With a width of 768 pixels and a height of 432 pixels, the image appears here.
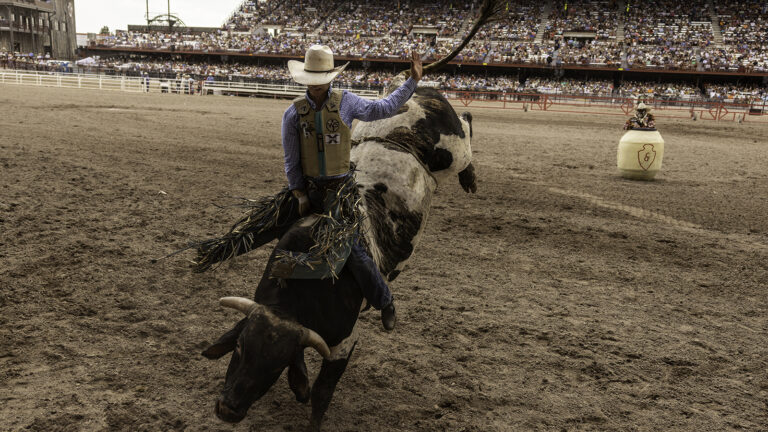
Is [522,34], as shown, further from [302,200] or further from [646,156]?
[302,200]

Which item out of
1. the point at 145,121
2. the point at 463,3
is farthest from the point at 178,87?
the point at 463,3

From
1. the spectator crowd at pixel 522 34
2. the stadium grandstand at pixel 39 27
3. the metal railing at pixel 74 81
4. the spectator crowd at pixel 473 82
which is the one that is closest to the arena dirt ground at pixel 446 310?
the metal railing at pixel 74 81

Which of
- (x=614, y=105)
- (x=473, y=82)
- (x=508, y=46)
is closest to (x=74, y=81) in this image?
(x=473, y=82)

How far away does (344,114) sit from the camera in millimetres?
3305

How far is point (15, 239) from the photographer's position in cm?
563

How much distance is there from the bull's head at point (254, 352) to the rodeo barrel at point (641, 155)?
9.67 m

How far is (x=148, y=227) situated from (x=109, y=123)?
10.3 m

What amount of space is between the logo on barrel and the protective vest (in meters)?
9.00

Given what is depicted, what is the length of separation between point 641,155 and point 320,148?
9171 millimetres

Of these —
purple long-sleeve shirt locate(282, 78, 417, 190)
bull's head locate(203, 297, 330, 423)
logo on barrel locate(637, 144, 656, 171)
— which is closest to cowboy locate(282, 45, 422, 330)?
purple long-sleeve shirt locate(282, 78, 417, 190)

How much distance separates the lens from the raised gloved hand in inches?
123

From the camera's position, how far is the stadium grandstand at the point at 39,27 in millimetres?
61312

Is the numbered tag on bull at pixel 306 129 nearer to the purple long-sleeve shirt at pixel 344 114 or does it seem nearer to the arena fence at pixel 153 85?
the purple long-sleeve shirt at pixel 344 114

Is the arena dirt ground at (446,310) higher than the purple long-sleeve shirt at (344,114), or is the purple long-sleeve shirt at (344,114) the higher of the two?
the purple long-sleeve shirt at (344,114)
